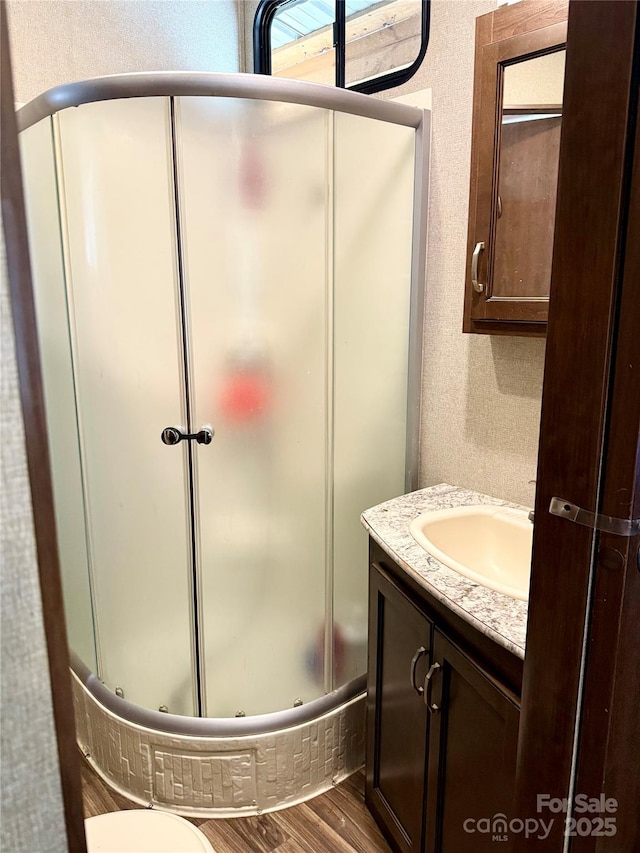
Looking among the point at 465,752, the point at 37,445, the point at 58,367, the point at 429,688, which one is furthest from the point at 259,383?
the point at 37,445

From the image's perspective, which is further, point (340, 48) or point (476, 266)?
point (340, 48)

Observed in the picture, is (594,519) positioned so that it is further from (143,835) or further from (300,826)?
(300,826)

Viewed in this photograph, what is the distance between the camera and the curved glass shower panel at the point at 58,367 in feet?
5.36

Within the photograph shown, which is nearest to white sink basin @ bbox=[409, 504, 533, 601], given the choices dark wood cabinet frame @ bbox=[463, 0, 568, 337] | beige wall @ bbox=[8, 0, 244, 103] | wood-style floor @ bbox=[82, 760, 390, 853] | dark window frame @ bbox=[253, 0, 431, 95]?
dark wood cabinet frame @ bbox=[463, 0, 568, 337]

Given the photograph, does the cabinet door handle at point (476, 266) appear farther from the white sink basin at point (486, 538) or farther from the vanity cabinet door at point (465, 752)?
the vanity cabinet door at point (465, 752)

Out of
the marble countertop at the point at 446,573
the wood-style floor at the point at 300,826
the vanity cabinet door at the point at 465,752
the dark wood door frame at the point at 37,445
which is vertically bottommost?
the wood-style floor at the point at 300,826

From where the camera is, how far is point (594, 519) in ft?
2.39

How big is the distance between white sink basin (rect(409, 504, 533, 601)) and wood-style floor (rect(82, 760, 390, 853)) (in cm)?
82

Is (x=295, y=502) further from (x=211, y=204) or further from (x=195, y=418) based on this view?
(x=211, y=204)

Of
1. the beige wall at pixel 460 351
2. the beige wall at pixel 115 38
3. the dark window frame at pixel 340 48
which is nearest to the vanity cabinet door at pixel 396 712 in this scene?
the beige wall at pixel 460 351

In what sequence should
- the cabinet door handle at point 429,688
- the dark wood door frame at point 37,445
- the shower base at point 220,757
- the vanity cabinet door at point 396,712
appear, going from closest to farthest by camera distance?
the dark wood door frame at point 37,445
the cabinet door handle at point 429,688
the vanity cabinet door at point 396,712
the shower base at point 220,757

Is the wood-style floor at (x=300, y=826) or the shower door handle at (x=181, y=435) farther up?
the shower door handle at (x=181, y=435)

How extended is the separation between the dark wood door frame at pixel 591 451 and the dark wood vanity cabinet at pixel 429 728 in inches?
8.9

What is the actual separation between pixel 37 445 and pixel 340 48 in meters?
2.19
